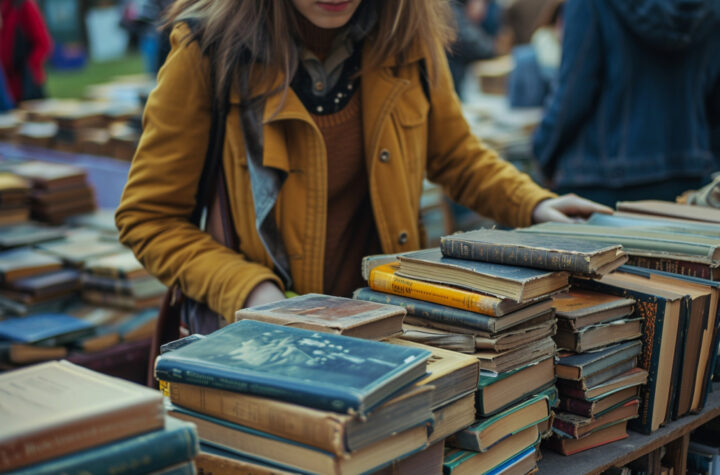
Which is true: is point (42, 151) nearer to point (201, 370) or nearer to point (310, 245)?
point (310, 245)

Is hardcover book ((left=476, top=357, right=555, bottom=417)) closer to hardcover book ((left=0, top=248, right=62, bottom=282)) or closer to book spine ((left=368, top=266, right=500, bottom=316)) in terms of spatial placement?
book spine ((left=368, top=266, right=500, bottom=316))

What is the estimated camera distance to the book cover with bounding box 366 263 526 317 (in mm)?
1391

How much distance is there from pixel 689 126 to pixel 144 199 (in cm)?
212

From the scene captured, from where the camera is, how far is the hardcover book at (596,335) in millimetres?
1538

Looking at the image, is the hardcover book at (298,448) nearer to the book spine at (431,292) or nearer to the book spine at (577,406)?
the book spine at (431,292)

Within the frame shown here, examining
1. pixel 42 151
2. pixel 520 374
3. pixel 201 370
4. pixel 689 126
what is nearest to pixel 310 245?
pixel 520 374

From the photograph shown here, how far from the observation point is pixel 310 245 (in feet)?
6.58

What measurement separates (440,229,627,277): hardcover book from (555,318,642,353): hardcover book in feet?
0.40

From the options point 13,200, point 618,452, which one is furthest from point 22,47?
point 618,452

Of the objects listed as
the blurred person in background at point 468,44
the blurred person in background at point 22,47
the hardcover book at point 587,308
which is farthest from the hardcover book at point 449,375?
the blurred person in background at point 22,47

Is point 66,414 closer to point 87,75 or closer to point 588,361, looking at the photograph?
point 588,361

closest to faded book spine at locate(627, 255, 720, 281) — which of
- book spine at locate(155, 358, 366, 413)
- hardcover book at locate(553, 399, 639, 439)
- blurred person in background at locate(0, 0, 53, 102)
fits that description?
hardcover book at locate(553, 399, 639, 439)

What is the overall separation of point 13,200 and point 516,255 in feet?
10.2

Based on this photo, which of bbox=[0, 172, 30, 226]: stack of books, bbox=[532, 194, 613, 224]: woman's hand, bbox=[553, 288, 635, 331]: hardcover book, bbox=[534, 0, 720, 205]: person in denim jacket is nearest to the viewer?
bbox=[553, 288, 635, 331]: hardcover book
